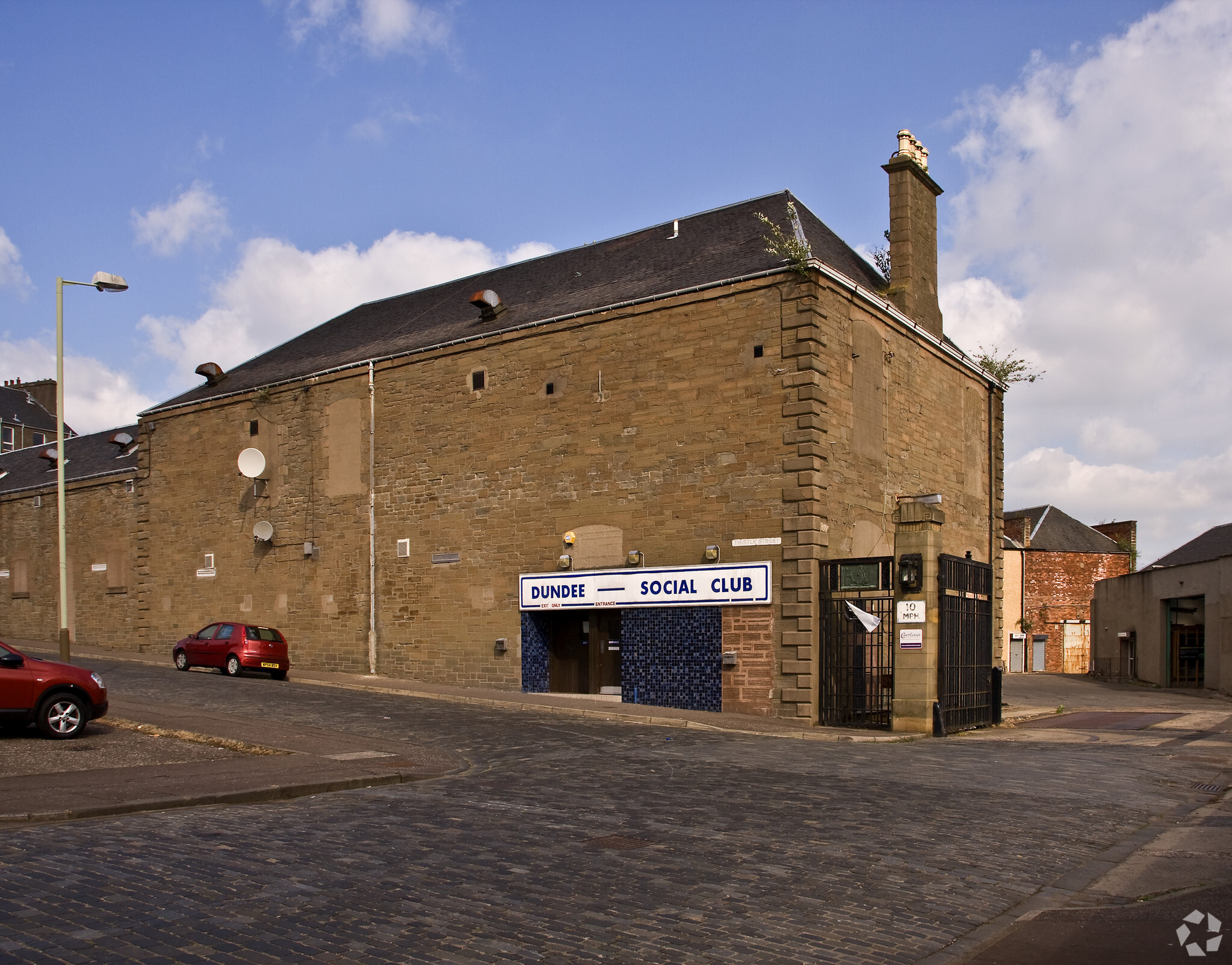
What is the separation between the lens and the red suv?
14.8 m

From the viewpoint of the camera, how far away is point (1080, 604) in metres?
58.1

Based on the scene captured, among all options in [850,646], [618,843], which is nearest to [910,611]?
[850,646]

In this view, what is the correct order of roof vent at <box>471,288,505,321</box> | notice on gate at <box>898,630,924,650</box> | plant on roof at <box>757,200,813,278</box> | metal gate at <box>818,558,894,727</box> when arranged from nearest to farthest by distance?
notice on gate at <box>898,630,924,650</box> → metal gate at <box>818,558,894,727</box> → plant on roof at <box>757,200,813,278</box> → roof vent at <box>471,288,505,321</box>

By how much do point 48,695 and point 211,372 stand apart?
2183cm

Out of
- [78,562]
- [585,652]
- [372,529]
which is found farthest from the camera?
[78,562]

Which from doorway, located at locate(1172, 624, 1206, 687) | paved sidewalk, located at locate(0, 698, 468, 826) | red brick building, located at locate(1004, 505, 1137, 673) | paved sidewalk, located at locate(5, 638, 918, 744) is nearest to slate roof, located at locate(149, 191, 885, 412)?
paved sidewalk, located at locate(5, 638, 918, 744)

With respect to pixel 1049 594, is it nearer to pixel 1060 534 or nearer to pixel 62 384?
pixel 1060 534

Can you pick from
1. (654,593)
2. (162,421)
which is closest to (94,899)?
(654,593)

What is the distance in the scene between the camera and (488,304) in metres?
28.4

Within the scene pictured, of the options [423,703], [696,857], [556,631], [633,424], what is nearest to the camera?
[696,857]

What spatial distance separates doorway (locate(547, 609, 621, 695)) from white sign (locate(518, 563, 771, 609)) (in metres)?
0.79

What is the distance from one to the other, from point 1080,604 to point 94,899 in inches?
2291

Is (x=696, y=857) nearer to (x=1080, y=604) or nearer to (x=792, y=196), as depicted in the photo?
(x=792, y=196)

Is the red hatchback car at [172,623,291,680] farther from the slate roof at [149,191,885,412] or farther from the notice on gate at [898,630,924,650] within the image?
the notice on gate at [898,630,924,650]
